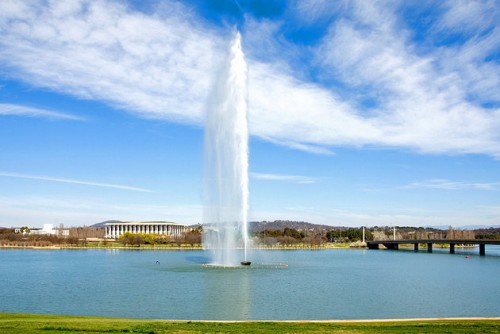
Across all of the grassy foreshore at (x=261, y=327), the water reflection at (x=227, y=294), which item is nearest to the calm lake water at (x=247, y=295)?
the water reflection at (x=227, y=294)

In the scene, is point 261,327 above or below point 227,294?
above

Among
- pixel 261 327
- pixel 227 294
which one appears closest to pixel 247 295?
pixel 227 294

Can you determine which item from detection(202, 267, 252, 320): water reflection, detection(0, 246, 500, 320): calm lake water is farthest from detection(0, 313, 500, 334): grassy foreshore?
detection(202, 267, 252, 320): water reflection

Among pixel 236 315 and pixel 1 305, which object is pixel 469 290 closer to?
pixel 236 315

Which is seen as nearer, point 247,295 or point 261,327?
point 261,327

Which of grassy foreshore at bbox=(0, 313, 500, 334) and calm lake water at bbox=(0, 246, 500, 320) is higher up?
grassy foreshore at bbox=(0, 313, 500, 334)

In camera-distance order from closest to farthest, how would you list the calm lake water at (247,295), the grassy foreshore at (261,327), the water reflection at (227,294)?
the grassy foreshore at (261,327) → the water reflection at (227,294) → the calm lake water at (247,295)

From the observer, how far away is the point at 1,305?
35781 millimetres

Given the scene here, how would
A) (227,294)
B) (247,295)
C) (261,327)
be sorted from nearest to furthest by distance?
(261,327) → (247,295) → (227,294)

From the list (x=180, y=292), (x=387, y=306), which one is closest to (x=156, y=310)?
(x=180, y=292)

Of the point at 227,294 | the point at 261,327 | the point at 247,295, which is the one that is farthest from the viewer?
the point at 227,294

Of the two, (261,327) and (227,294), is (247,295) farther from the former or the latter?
(261,327)

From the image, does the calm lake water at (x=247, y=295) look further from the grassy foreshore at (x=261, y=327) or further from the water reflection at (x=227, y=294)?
the grassy foreshore at (x=261, y=327)

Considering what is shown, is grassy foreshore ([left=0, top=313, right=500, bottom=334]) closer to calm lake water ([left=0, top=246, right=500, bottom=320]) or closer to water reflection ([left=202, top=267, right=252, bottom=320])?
calm lake water ([left=0, top=246, right=500, bottom=320])
